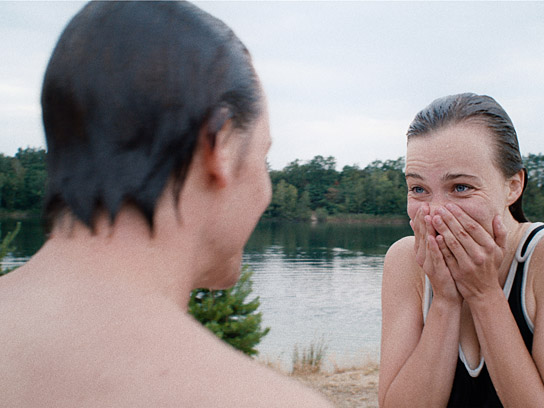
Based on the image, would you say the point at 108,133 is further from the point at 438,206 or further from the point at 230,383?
the point at 438,206

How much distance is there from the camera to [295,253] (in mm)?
62875

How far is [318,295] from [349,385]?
81.0 ft

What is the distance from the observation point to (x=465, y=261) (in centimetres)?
248

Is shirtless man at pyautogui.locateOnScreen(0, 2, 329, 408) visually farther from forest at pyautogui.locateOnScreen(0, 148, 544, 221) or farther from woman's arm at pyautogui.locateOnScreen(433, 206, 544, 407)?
forest at pyautogui.locateOnScreen(0, 148, 544, 221)

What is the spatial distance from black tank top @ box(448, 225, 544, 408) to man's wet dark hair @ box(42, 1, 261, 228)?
2.00m

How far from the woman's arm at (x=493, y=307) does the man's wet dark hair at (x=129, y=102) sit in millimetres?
1814

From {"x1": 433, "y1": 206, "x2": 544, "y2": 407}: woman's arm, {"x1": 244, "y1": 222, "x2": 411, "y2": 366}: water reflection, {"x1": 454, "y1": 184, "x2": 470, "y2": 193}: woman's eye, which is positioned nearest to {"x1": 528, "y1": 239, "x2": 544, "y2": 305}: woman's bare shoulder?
{"x1": 433, "y1": 206, "x2": 544, "y2": 407}: woman's arm

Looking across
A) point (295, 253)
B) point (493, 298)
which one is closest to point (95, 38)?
point (493, 298)

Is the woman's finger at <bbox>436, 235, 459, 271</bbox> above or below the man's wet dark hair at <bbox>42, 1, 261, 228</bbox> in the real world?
below

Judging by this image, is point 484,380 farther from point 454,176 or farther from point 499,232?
point 454,176

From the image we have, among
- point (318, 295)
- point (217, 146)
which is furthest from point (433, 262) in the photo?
point (318, 295)

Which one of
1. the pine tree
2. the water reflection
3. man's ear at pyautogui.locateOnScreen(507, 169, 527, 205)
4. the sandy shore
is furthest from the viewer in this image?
the water reflection

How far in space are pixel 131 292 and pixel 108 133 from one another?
0.99 ft

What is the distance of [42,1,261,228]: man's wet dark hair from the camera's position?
938mm
